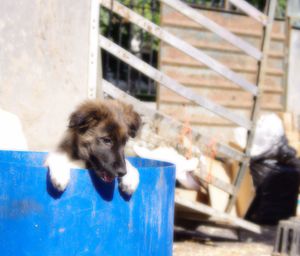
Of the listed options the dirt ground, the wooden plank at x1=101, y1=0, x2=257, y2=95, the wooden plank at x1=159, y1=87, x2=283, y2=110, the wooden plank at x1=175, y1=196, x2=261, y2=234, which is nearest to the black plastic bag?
the dirt ground

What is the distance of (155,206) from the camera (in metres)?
3.60

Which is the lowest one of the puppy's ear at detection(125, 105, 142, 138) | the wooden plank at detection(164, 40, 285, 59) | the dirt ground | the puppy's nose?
the dirt ground

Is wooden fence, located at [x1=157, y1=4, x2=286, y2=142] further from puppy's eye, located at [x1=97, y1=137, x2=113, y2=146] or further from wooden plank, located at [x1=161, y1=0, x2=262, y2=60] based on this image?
puppy's eye, located at [x1=97, y1=137, x2=113, y2=146]

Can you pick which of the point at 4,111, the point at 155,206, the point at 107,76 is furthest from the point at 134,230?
the point at 107,76

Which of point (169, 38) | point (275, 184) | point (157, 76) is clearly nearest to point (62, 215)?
point (157, 76)

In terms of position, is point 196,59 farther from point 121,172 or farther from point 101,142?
point 121,172

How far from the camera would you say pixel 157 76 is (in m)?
5.85

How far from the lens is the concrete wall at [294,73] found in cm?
981

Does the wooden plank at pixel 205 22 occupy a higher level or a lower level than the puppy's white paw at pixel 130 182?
higher

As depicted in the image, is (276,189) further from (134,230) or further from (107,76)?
(134,230)

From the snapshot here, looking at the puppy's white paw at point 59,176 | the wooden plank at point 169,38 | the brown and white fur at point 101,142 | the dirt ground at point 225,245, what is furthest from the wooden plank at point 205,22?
the puppy's white paw at point 59,176

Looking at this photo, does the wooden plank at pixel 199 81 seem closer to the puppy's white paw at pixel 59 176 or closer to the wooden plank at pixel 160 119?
the wooden plank at pixel 160 119

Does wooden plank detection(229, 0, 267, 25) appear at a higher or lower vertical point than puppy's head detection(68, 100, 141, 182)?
higher

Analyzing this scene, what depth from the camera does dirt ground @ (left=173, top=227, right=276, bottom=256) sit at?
6105 millimetres
